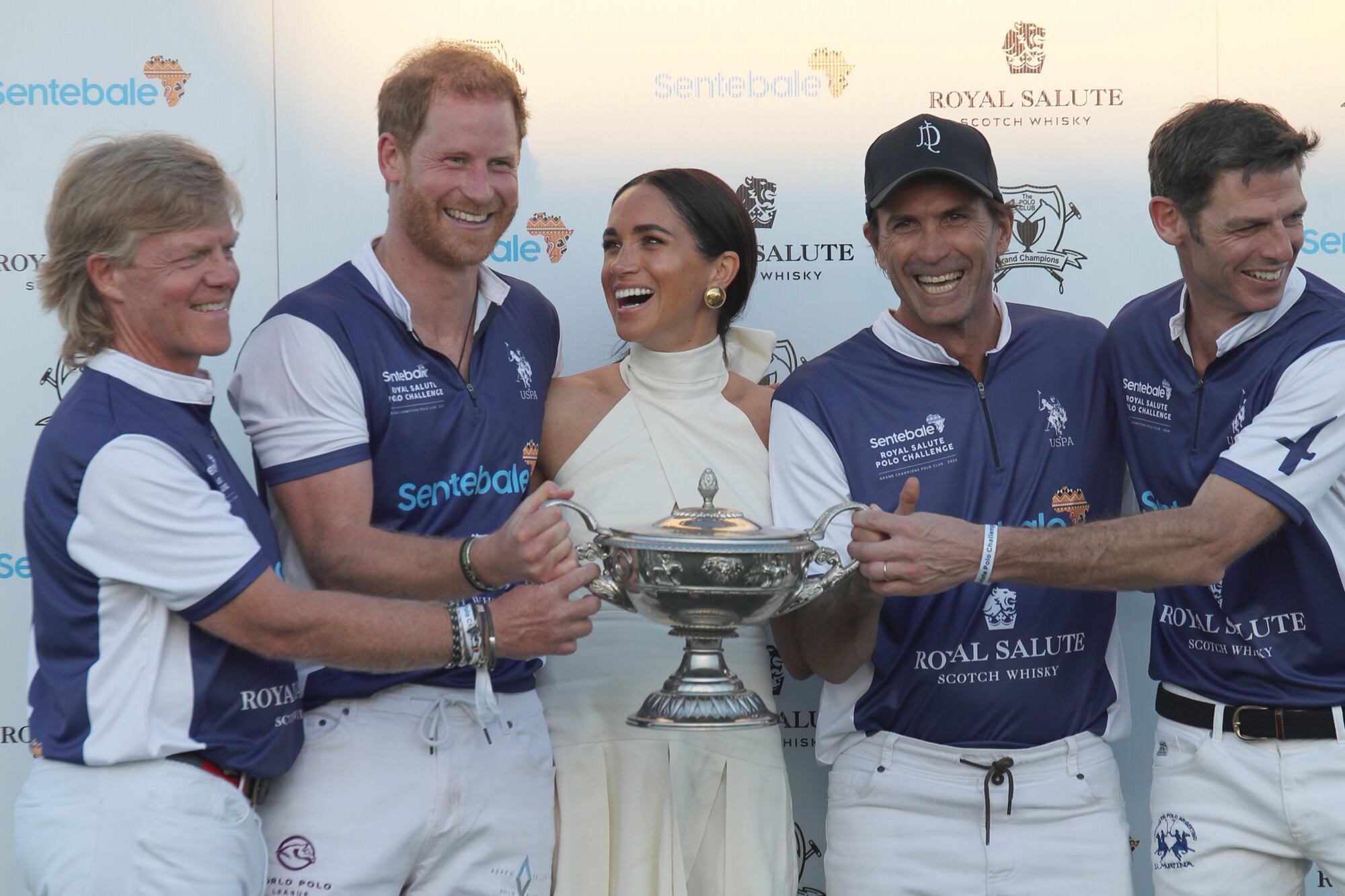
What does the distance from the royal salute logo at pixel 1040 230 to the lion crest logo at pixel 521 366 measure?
5.07 feet

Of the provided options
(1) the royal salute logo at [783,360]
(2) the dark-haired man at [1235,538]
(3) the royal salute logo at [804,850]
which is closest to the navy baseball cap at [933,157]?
(2) the dark-haired man at [1235,538]

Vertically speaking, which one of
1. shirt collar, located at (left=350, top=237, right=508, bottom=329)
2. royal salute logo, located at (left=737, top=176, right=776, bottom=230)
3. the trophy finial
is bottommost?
the trophy finial

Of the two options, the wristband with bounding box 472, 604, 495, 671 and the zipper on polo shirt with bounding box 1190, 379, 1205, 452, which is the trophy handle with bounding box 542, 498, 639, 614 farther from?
the zipper on polo shirt with bounding box 1190, 379, 1205, 452

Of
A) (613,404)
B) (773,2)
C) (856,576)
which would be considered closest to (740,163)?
(773,2)

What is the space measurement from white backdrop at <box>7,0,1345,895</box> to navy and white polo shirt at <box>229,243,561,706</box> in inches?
37.2

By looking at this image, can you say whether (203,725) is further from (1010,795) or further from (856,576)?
(1010,795)

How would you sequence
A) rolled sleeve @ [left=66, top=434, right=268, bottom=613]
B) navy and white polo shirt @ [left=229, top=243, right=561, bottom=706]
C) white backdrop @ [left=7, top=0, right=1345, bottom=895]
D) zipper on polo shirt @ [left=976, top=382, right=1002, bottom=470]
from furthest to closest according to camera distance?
white backdrop @ [left=7, top=0, right=1345, bottom=895] → zipper on polo shirt @ [left=976, top=382, right=1002, bottom=470] → navy and white polo shirt @ [left=229, top=243, right=561, bottom=706] → rolled sleeve @ [left=66, top=434, right=268, bottom=613]

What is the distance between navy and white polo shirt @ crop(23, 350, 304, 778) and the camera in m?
2.38

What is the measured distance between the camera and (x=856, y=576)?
116 inches

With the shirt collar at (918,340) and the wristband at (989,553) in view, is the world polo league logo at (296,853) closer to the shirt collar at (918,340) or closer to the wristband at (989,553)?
the wristband at (989,553)

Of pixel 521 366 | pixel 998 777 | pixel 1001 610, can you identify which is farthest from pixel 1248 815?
pixel 521 366

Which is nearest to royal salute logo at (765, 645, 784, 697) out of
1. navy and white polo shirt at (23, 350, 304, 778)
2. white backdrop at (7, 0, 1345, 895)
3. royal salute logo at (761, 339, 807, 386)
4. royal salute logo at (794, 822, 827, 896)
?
white backdrop at (7, 0, 1345, 895)

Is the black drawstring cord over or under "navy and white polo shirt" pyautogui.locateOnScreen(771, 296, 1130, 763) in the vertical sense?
under

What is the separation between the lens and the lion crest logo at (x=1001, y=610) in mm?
3117
